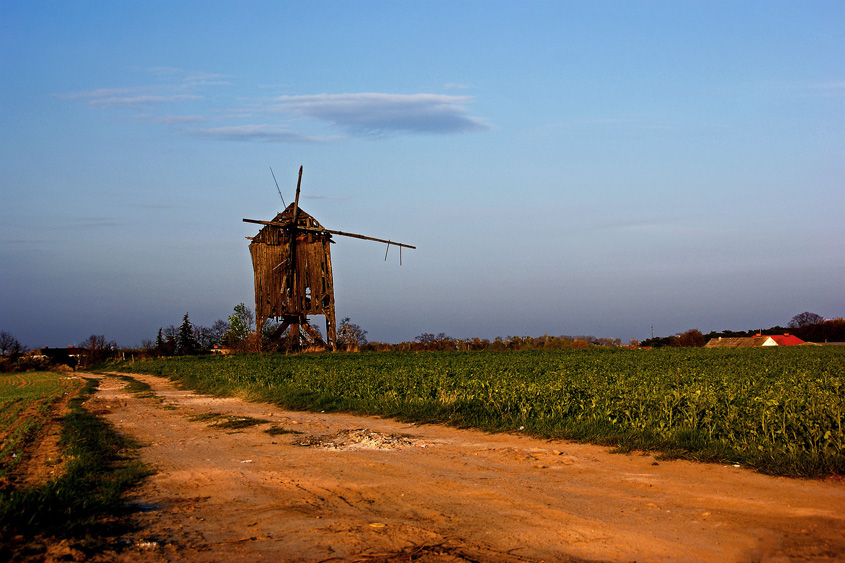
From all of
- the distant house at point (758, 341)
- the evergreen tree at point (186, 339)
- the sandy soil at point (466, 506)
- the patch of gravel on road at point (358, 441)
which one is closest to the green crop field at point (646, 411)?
the sandy soil at point (466, 506)

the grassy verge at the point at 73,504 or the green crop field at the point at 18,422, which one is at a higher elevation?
the grassy verge at the point at 73,504

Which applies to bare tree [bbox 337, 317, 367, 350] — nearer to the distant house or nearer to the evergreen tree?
the evergreen tree

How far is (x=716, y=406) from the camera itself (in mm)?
10711

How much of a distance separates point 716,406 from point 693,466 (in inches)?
90.4

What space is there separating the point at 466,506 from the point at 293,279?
4527cm

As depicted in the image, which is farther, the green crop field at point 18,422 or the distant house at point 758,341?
the distant house at point 758,341

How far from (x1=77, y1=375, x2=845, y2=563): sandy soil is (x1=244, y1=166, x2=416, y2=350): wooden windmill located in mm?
39332

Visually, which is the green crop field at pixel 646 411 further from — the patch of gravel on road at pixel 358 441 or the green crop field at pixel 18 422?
the green crop field at pixel 18 422

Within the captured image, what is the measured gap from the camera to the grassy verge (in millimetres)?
5387

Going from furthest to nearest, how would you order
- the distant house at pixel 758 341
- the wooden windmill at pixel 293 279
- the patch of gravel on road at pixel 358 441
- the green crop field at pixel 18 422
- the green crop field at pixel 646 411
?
the distant house at pixel 758 341 → the wooden windmill at pixel 293 279 → the patch of gravel on road at pixel 358 441 → the green crop field at pixel 18 422 → the green crop field at pixel 646 411

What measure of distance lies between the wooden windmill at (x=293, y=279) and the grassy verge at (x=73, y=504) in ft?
132

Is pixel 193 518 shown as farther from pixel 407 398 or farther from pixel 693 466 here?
pixel 407 398

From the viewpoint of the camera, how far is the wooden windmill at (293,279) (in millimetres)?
50406

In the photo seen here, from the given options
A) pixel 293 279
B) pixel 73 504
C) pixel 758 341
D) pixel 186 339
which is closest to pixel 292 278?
pixel 293 279
